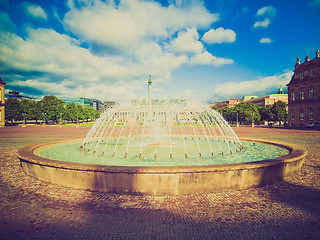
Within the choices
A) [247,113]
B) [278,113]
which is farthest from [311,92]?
[278,113]

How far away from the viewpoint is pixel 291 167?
684 centimetres

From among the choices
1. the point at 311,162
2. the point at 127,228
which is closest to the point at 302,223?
the point at 127,228

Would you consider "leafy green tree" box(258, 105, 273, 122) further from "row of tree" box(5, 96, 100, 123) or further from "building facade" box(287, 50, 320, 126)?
"row of tree" box(5, 96, 100, 123)

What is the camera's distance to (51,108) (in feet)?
250

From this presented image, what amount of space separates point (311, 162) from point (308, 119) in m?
55.1

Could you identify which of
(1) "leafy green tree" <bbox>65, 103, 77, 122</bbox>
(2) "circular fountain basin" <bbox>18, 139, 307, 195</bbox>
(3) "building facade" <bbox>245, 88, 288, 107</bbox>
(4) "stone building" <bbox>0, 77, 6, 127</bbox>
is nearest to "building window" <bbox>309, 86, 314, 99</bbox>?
(2) "circular fountain basin" <bbox>18, 139, 307, 195</bbox>

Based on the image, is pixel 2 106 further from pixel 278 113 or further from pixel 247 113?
pixel 278 113

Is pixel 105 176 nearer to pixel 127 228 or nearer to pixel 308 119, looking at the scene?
pixel 127 228

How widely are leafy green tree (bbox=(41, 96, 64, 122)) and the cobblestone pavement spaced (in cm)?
7957

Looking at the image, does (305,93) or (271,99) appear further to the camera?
(271,99)

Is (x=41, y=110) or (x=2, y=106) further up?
(x=2, y=106)

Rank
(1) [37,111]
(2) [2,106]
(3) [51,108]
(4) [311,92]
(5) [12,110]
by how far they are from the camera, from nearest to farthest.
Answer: (4) [311,92] → (2) [2,106] → (1) [37,111] → (5) [12,110] → (3) [51,108]

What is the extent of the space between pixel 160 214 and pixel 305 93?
66.0m

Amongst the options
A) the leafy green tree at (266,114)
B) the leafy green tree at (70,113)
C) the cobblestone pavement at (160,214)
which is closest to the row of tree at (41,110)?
the leafy green tree at (70,113)
